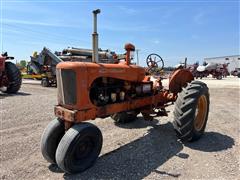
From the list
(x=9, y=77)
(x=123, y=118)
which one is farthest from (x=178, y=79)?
(x=9, y=77)

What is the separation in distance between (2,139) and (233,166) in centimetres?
426

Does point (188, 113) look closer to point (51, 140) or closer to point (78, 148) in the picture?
point (78, 148)

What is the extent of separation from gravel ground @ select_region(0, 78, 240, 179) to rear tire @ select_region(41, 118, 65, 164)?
0.18 meters

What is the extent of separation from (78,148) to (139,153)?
1.25 m

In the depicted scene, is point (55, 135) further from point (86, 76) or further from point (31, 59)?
point (31, 59)

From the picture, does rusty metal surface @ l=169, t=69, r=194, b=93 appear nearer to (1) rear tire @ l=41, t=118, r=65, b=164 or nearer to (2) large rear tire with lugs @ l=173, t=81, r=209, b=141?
(2) large rear tire with lugs @ l=173, t=81, r=209, b=141

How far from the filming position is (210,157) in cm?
438

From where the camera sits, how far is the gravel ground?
12.3 ft

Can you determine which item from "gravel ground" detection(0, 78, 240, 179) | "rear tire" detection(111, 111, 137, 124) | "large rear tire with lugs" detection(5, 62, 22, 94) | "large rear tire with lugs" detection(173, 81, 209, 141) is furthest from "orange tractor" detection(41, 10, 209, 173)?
"large rear tire with lugs" detection(5, 62, 22, 94)

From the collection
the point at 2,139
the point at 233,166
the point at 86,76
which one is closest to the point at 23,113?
the point at 2,139

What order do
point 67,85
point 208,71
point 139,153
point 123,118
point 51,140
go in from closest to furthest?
point 67,85, point 51,140, point 139,153, point 123,118, point 208,71

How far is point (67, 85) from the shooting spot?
388 cm

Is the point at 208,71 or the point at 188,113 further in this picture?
the point at 208,71

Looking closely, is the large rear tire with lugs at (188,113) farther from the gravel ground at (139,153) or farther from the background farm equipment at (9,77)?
the background farm equipment at (9,77)
